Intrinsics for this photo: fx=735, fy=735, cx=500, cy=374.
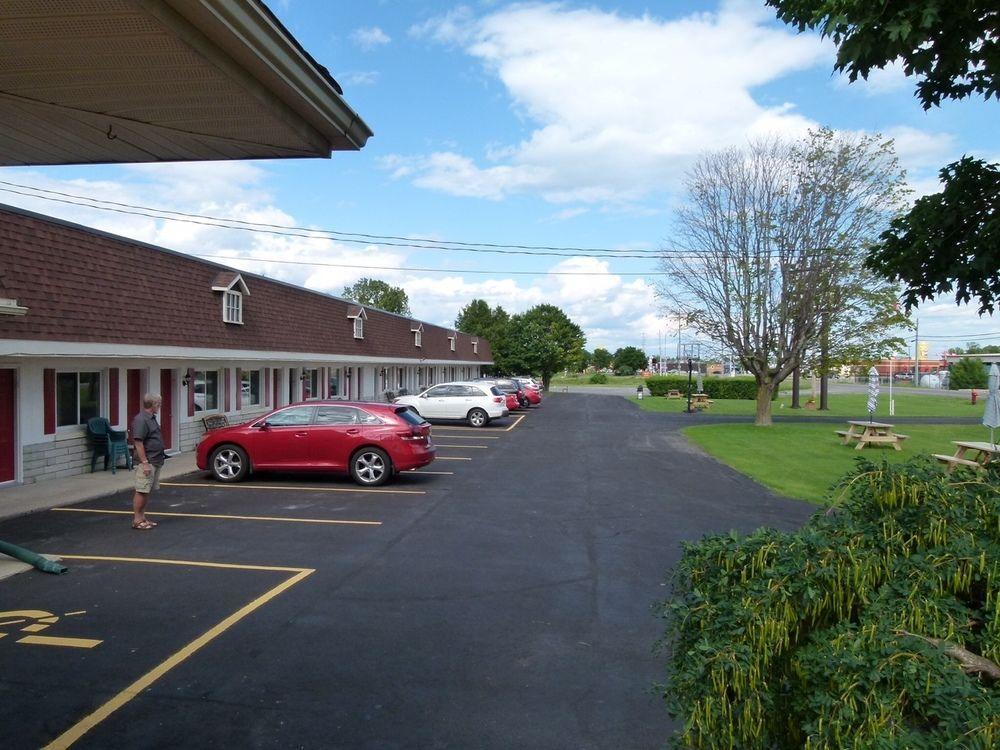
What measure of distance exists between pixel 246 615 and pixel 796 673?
17.6ft

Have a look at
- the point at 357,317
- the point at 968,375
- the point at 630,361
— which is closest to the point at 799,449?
the point at 357,317

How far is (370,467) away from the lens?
46.4ft

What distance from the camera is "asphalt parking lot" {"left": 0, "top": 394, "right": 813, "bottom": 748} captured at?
4.60m

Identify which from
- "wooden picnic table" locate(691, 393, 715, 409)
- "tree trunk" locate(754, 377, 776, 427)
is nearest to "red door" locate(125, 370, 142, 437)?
"tree trunk" locate(754, 377, 776, 427)

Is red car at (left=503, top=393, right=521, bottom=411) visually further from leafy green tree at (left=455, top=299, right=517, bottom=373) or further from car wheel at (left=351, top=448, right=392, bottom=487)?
leafy green tree at (left=455, top=299, right=517, bottom=373)

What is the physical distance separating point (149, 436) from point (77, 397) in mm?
6365

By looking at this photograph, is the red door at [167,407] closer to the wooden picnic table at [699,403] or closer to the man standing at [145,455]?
the man standing at [145,455]

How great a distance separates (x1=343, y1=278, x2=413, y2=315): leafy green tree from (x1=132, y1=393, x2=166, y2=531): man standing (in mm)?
86158

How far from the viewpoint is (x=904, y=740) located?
193 centimetres

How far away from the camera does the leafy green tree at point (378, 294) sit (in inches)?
3777

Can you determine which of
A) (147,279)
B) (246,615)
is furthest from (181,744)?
(147,279)

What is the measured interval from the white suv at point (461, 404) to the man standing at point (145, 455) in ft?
64.2

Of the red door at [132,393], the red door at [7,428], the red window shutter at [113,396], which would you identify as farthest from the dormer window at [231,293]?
the red door at [7,428]

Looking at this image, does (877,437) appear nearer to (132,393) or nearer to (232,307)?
(232,307)
